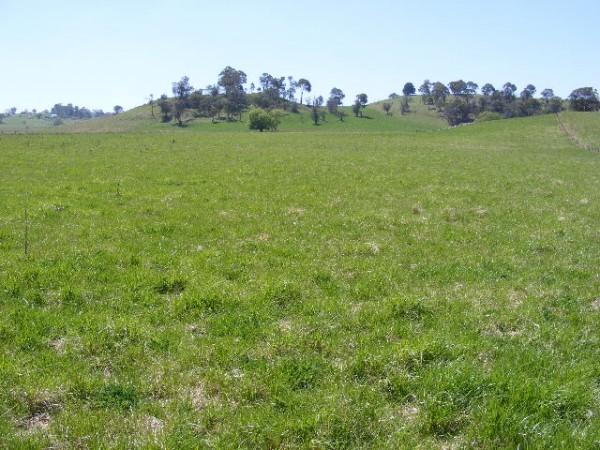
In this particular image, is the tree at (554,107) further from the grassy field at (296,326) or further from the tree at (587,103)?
the grassy field at (296,326)

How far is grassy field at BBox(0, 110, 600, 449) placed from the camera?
6.03m

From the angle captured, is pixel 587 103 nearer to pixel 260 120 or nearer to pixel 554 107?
pixel 554 107

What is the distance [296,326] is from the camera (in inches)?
343

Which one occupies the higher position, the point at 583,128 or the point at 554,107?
the point at 554,107

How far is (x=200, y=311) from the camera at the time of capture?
30.6ft

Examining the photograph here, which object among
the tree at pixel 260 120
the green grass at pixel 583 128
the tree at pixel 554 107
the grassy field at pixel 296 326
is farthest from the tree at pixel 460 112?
the grassy field at pixel 296 326

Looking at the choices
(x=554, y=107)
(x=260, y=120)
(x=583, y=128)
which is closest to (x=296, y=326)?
(x=583, y=128)

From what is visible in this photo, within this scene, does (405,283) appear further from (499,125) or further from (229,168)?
(499,125)

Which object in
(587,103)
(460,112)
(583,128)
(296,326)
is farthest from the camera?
(460,112)

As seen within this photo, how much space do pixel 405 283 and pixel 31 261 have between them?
8.94 m

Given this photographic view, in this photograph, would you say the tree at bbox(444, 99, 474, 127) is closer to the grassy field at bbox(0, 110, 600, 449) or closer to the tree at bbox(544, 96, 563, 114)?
the tree at bbox(544, 96, 563, 114)

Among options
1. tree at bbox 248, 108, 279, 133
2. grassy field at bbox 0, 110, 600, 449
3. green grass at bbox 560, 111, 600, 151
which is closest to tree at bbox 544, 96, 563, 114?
green grass at bbox 560, 111, 600, 151

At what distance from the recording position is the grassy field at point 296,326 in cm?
603

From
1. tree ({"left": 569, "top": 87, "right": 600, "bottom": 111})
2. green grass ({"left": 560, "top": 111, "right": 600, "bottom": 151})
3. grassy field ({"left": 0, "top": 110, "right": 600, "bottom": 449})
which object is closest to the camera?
grassy field ({"left": 0, "top": 110, "right": 600, "bottom": 449})
